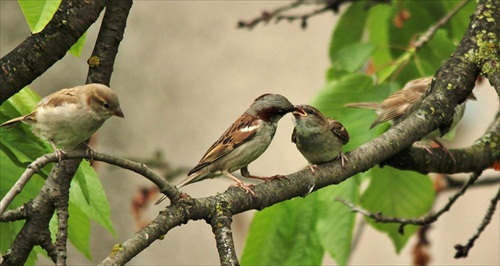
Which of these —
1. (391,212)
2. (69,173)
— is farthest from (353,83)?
(69,173)

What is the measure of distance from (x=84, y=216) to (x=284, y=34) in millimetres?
5287

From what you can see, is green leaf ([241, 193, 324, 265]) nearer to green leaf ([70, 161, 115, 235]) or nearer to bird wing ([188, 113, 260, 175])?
bird wing ([188, 113, 260, 175])

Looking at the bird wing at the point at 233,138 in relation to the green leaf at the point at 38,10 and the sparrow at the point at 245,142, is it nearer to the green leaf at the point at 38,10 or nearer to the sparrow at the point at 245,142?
the sparrow at the point at 245,142

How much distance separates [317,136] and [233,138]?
1.46 ft

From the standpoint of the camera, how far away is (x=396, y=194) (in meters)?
4.23

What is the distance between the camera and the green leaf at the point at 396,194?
13.8 feet

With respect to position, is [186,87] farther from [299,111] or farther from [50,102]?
[50,102]

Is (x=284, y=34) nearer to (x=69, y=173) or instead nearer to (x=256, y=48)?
(x=256, y=48)

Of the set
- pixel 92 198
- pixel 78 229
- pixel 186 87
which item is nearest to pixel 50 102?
pixel 92 198

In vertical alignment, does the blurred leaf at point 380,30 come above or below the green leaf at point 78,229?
above

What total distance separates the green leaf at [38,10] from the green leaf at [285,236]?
1791 millimetres

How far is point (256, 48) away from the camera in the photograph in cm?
828

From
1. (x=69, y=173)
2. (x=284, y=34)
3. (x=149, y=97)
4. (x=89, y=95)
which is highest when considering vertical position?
(x=284, y=34)

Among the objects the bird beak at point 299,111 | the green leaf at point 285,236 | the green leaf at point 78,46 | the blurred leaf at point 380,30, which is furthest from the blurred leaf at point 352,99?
the green leaf at point 78,46
